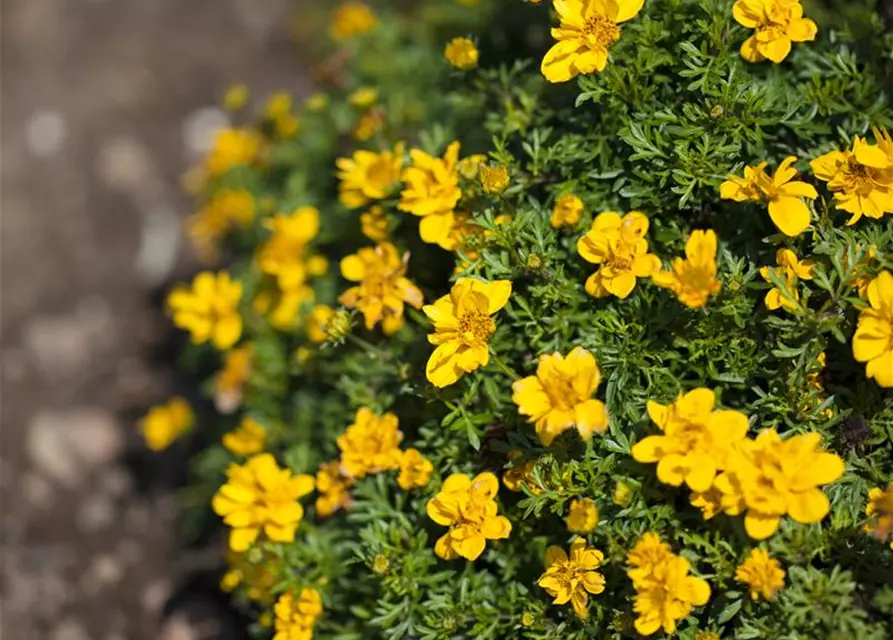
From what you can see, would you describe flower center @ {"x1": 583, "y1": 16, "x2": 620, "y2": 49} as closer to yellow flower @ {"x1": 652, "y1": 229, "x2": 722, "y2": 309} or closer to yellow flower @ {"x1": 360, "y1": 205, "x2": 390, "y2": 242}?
yellow flower @ {"x1": 652, "y1": 229, "x2": 722, "y2": 309}

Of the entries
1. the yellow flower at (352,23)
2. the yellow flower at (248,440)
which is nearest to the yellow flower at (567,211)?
the yellow flower at (248,440)

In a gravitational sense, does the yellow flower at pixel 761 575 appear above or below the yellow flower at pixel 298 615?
above

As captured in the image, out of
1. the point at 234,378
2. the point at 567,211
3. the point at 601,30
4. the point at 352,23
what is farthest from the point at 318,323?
the point at 352,23

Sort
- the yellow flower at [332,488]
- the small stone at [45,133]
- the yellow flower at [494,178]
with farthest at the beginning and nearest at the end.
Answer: the small stone at [45,133], the yellow flower at [332,488], the yellow flower at [494,178]

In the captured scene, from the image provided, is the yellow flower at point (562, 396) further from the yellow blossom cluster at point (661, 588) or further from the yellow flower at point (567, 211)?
the yellow flower at point (567, 211)

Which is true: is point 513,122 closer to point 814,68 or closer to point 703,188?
point 703,188

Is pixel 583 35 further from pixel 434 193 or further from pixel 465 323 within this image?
pixel 465 323

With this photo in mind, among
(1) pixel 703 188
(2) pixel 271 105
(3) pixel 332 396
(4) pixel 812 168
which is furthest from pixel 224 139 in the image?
(4) pixel 812 168
